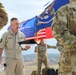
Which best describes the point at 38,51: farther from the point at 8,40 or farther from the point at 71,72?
the point at 71,72

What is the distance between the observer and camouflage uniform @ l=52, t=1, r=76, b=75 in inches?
187

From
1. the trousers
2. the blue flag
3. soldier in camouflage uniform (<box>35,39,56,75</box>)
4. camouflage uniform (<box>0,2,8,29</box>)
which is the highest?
the blue flag

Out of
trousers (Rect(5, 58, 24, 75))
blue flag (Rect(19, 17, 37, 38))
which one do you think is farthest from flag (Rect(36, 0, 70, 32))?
trousers (Rect(5, 58, 24, 75))

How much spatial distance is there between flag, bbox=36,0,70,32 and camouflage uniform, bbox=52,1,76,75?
8538 millimetres

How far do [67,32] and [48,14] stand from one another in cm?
986

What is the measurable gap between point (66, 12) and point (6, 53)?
159 inches

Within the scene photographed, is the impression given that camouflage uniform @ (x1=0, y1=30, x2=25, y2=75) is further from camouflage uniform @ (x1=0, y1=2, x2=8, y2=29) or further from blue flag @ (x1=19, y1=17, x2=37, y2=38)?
blue flag @ (x1=19, y1=17, x2=37, y2=38)

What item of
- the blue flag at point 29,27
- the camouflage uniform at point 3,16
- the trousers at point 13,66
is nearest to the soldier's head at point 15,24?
the trousers at point 13,66

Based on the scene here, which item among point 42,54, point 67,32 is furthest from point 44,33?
point 67,32

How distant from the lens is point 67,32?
15.5ft

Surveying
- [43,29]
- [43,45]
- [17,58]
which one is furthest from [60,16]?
[43,45]

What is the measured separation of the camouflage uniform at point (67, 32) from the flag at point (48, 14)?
28.0 ft

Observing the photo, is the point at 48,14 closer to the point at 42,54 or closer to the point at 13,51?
the point at 42,54

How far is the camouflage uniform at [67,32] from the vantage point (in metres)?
4.74
